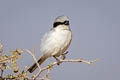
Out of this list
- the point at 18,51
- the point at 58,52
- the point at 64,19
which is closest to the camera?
the point at 18,51

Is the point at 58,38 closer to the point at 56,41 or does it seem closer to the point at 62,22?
the point at 56,41

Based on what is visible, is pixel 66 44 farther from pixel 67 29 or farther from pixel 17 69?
pixel 17 69

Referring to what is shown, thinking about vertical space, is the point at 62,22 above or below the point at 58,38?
above

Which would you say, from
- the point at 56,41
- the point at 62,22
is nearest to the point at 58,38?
the point at 56,41

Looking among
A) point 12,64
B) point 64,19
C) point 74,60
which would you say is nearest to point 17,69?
point 12,64

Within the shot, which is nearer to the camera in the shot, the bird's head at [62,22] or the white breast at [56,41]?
the bird's head at [62,22]

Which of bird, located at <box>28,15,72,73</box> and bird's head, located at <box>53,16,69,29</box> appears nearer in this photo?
bird's head, located at <box>53,16,69,29</box>

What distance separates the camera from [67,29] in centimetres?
354

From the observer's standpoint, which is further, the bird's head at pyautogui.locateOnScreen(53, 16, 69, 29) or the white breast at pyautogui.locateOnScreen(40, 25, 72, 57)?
the white breast at pyautogui.locateOnScreen(40, 25, 72, 57)

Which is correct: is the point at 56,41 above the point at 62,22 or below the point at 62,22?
below

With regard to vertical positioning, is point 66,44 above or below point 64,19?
below

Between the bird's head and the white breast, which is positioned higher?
the bird's head

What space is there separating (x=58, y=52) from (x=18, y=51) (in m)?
1.91

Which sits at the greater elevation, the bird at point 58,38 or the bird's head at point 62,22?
the bird's head at point 62,22
